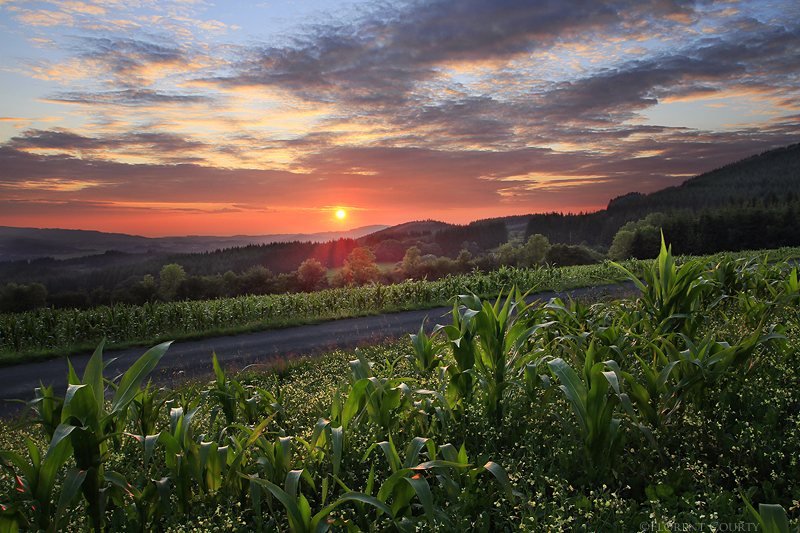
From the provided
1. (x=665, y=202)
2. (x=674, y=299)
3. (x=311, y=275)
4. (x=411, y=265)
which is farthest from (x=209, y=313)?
(x=665, y=202)

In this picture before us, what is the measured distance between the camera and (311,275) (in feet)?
246

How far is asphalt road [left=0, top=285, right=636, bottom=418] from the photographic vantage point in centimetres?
842

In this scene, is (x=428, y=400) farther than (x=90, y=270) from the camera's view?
No

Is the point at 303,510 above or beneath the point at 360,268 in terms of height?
above

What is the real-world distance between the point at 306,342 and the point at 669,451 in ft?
29.8

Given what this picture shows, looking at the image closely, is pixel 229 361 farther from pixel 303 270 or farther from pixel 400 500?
pixel 303 270

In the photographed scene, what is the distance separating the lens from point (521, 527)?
2051 millimetres

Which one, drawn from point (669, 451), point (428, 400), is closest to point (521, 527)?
point (428, 400)

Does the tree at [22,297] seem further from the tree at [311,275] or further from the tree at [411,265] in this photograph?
the tree at [411,265]

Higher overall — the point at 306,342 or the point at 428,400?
the point at 428,400

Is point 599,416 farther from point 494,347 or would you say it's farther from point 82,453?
point 82,453

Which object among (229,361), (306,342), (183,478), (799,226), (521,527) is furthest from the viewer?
(799,226)

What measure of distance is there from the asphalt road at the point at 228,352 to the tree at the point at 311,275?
60707 millimetres

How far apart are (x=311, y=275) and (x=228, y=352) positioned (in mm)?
65892
